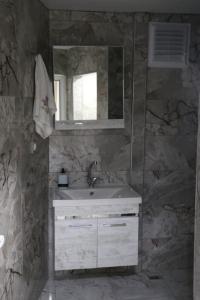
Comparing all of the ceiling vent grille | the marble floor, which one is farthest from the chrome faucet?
the ceiling vent grille

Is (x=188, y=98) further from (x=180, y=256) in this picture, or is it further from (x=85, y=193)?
(x=180, y=256)

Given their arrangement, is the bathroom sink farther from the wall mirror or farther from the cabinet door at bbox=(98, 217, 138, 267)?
the wall mirror

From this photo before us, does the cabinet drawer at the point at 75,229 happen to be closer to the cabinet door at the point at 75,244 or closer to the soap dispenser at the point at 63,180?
the cabinet door at the point at 75,244

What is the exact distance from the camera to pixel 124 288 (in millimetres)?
3572

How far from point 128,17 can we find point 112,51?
1.17 feet

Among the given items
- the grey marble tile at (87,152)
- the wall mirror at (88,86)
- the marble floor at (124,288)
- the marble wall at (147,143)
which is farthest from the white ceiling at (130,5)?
the marble floor at (124,288)

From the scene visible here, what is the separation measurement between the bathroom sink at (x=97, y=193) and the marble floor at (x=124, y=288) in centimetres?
84

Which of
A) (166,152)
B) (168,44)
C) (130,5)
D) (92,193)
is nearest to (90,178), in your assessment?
(92,193)

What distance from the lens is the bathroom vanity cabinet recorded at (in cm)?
338

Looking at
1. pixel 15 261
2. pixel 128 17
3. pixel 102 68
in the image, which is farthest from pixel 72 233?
→ pixel 128 17

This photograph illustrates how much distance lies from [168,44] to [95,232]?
190 cm

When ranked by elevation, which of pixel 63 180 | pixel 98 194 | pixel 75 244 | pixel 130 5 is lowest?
pixel 75 244

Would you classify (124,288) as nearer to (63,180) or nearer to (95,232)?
(95,232)

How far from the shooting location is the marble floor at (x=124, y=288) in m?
3.42
